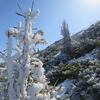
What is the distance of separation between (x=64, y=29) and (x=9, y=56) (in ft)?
50.0

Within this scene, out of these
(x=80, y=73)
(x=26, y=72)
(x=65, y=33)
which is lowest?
(x=80, y=73)

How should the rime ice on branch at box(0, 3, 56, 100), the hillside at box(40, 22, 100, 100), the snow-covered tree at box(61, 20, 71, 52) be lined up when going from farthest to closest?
1. the snow-covered tree at box(61, 20, 71, 52)
2. the hillside at box(40, 22, 100, 100)
3. the rime ice on branch at box(0, 3, 56, 100)

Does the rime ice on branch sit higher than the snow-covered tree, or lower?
lower

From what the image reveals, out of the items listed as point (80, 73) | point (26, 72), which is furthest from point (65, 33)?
point (26, 72)

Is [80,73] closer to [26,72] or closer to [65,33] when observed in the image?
[26,72]

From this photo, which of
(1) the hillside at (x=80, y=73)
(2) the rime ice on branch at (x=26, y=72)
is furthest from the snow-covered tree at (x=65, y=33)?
(2) the rime ice on branch at (x=26, y=72)

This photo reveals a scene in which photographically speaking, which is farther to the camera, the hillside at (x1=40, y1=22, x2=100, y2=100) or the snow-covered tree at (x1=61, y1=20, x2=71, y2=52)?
the snow-covered tree at (x1=61, y1=20, x2=71, y2=52)

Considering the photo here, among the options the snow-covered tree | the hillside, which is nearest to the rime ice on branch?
→ the hillside

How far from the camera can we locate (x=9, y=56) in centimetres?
238

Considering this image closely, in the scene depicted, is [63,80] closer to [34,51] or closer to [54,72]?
[54,72]

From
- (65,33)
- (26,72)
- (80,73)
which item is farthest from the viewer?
(65,33)

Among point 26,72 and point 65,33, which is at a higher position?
point 65,33

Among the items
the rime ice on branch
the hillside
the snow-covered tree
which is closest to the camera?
the rime ice on branch

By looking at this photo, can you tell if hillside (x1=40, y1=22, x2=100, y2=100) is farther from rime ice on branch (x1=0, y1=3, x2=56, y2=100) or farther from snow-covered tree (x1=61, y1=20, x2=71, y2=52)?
snow-covered tree (x1=61, y1=20, x2=71, y2=52)
